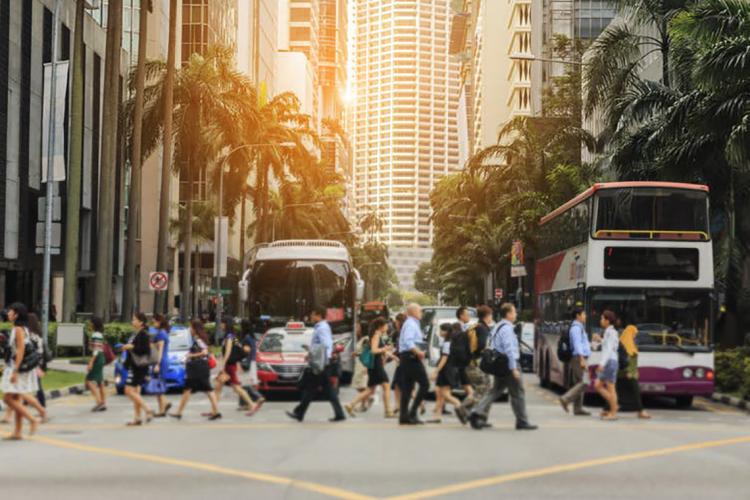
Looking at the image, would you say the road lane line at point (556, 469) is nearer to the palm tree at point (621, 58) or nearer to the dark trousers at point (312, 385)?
the dark trousers at point (312, 385)

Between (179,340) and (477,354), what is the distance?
11.1m

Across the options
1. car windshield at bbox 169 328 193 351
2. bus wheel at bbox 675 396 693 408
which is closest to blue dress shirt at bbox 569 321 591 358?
bus wheel at bbox 675 396 693 408

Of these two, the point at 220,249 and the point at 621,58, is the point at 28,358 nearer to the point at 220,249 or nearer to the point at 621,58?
the point at 621,58

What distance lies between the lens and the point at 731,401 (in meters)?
24.8

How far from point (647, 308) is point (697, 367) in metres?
1.47

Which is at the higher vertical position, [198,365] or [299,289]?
[299,289]

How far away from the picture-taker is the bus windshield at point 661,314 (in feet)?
74.4

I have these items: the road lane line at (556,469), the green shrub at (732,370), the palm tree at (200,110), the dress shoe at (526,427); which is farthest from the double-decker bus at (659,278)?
the palm tree at (200,110)

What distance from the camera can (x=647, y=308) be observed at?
22.7 meters

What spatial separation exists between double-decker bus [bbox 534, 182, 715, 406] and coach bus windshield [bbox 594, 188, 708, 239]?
0.02 metres

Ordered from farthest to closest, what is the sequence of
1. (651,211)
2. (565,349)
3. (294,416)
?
(565,349)
(651,211)
(294,416)

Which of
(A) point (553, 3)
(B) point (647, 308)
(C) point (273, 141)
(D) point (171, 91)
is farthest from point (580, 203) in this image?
(A) point (553, 3)

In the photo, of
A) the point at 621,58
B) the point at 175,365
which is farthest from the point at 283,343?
the point at 621,58

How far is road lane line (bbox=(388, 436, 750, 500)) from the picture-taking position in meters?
11.2
